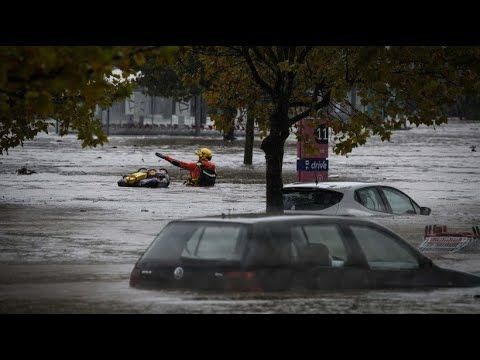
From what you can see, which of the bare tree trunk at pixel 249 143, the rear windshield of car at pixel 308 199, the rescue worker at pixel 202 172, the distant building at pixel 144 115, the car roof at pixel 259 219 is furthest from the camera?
the distant building at pixel 144 115

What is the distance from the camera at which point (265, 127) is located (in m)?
28.0

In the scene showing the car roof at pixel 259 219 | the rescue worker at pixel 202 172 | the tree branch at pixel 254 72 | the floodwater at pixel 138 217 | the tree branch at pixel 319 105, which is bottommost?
the floodwater at pixel 138 217

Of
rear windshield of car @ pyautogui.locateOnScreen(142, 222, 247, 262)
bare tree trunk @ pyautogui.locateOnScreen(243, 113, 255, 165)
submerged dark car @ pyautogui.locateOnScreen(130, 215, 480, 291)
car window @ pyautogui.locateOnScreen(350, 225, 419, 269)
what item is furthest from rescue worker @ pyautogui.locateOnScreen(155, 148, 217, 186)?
rear windshield of car @ pyautogui.locateOnScreen(142, 222, 247, 262)

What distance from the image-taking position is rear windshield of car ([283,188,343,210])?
2100 cm

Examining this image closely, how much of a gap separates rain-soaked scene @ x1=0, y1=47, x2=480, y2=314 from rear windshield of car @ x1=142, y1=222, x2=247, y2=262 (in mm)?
17

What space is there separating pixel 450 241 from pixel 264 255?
11.5m

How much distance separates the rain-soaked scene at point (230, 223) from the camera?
13.1 m

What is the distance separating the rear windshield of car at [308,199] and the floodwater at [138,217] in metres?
2.14

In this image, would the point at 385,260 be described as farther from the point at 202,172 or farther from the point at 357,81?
the point at 202,172

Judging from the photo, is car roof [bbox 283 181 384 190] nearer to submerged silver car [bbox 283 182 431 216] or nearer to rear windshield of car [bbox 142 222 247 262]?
submerged silver car [bbox 283 182 431 216]

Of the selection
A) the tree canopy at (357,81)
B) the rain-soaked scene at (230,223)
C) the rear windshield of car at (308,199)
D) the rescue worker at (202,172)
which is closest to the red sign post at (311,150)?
the rain-soaked scene at (230,223)

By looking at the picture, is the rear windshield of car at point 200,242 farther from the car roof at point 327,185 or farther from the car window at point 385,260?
the car roof at point 327,185
